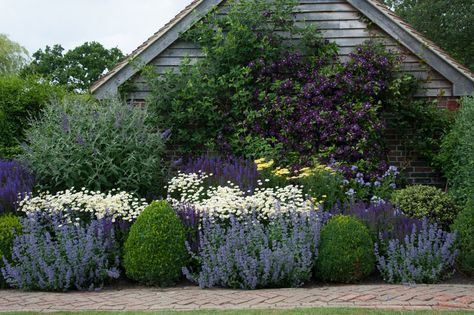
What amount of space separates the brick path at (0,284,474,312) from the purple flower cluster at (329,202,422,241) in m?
0.91

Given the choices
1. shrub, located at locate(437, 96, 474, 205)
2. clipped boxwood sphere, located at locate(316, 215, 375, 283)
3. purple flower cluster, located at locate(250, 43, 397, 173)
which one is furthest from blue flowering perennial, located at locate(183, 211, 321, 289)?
purple flower cluster, located at locate(250, 43, 397, 173)

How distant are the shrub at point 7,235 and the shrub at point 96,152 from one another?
1.00 meters

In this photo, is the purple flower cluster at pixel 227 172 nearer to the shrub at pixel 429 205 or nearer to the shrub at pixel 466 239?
the shrub at pixel 429 205

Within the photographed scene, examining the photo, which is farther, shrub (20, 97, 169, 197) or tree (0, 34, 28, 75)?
tree (0, 34, 28, 75)

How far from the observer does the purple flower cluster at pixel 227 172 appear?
850 centimetres

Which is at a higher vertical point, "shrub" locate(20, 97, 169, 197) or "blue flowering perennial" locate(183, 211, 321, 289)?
"shrub" locate(20, 97, 169, 197)

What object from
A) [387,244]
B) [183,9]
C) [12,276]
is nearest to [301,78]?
[183,9]

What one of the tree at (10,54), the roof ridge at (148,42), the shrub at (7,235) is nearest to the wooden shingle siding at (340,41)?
the roof ridge at (148,42)

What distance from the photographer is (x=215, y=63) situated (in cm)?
1102

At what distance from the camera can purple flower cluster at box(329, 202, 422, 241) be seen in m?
7.21

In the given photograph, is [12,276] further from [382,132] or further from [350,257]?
[382,132]

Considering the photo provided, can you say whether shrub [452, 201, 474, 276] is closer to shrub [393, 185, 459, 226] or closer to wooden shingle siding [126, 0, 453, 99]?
shrub [393, 185, 459, 226]

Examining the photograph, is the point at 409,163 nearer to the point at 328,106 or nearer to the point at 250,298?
the point at 328,106

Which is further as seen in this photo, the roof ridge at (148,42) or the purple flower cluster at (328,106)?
the roof ridge at (148,42)
